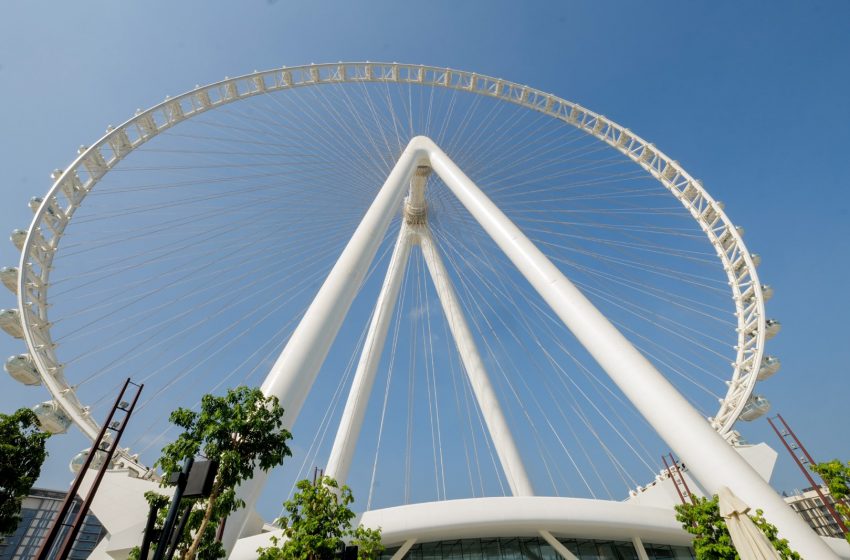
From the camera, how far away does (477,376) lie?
2269 centimetres

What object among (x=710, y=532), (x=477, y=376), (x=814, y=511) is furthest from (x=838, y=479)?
(x=814, y=511)

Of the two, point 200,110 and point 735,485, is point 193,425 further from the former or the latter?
point 200,110

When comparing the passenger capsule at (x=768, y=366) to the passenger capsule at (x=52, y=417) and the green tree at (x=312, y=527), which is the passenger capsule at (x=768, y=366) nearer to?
the green tree at (x=312, y=527)

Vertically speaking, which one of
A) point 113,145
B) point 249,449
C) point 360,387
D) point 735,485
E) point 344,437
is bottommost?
point 735,485

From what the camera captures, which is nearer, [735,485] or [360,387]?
[735,485]

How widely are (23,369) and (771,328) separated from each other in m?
33.7

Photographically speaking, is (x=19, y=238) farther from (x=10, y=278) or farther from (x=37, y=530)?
(x=37, y=530)

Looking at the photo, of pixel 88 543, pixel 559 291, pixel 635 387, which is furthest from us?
pixel 88 543

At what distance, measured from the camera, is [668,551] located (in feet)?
61.5

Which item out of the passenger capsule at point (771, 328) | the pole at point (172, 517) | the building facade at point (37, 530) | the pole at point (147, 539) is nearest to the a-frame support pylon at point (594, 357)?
the pole at point (147, 539)

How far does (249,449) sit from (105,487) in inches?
523

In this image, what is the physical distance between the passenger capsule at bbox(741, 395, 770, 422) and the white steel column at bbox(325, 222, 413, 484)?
1952cm

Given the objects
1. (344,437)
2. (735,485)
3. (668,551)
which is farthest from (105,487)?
(668,551)

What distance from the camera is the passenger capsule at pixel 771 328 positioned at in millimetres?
23547
